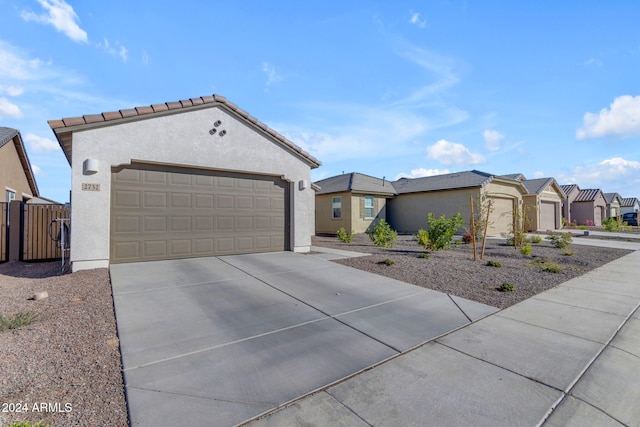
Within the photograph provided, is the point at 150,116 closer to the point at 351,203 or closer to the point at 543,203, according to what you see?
the point at 351,203

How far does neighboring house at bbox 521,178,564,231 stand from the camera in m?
23.4

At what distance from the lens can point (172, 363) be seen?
3004 millimetres

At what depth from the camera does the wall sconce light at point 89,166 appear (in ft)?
22.9

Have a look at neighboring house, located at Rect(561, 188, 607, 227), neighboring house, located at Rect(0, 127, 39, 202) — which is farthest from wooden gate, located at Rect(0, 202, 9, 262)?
neighboring house, located at Rect(561, 188, 607, 227)

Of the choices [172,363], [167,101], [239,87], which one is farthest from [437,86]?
[172,363]

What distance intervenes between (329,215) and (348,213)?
1900mm

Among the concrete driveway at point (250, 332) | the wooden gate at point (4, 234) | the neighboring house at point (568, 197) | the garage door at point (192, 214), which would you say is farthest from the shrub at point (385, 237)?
the neighboring house at point (568, 197)

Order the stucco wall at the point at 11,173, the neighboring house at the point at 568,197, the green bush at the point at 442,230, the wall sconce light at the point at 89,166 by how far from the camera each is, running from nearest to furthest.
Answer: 1. the wall sconce light at the point at 89,166
2. the green bush at the point at 442,230
3. the stucco wall at the point at 11,173
4. the neighboring house at the point at 568,197

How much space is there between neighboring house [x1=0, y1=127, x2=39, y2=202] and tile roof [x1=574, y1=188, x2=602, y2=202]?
48568 mm

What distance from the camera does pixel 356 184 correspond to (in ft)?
65.5

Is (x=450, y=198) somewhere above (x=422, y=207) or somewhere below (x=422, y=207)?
above

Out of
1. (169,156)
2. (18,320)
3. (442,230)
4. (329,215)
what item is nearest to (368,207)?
(329,215)

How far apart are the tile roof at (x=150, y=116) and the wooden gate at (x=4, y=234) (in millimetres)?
2388

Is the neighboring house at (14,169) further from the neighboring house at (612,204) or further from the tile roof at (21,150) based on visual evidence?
the neighboring house at (612,204)
